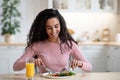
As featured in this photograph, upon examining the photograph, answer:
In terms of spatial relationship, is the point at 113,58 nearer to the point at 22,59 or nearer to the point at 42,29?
the point at 42,29

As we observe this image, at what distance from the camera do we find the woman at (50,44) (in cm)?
234

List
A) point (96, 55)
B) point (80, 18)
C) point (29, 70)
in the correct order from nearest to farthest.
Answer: point (29, 70) < point (96, 55) < point (80, 18)

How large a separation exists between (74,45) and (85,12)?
2670 millimetres

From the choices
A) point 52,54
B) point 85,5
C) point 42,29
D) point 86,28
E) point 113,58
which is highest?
point 85,5

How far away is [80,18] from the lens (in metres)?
5.25

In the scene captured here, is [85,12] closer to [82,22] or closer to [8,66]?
[82,22]

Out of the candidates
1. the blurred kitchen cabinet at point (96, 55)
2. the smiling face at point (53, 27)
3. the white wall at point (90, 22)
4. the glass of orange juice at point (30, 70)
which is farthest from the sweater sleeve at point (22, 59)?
the white wall at point (90, 22)

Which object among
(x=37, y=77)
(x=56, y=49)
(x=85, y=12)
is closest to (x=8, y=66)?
(x=85, y=12)

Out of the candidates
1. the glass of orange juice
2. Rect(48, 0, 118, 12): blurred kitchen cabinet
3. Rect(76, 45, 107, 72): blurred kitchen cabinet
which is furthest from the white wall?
the glass of orange juice

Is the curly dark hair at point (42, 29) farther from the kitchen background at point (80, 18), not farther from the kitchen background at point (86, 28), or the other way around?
the kitchen background at point (80, 18)

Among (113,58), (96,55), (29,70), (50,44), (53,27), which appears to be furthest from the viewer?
(96,55)

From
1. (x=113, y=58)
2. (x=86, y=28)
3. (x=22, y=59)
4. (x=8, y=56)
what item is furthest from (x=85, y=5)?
(x=22, y=59)

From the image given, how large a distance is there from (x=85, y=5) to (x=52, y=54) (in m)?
2.77

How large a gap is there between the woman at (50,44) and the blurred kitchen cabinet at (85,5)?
8.27 feet
